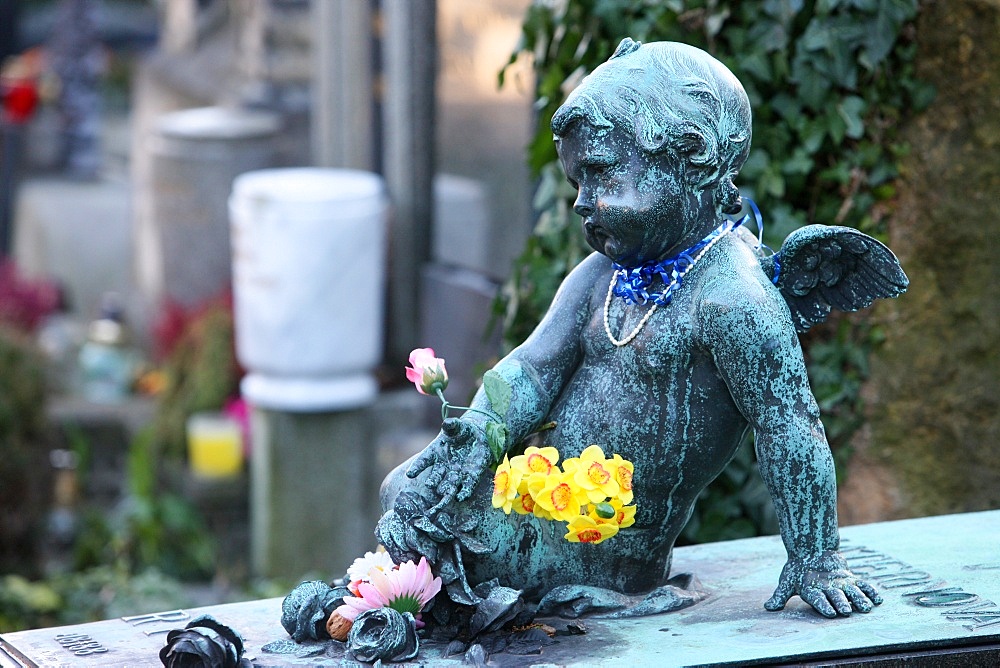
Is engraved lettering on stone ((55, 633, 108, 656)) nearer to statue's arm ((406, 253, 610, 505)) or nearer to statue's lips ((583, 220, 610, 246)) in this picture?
statue's arm ((406, 253, 610, 505))

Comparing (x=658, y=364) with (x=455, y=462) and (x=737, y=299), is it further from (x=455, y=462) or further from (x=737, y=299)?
(x=455, y=462)

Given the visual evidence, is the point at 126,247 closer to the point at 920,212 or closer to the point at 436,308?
the point at 436,308

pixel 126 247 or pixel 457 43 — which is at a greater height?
pixel 457 43

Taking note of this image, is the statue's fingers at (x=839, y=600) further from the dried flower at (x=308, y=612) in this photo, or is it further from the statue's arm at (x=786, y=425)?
the dried flower at (x=308, y=612)

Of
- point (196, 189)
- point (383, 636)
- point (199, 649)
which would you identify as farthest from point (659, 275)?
point (196, 189)

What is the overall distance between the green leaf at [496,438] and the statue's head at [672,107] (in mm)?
498

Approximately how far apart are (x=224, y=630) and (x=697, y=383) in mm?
893

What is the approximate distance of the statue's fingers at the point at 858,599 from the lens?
101 inches

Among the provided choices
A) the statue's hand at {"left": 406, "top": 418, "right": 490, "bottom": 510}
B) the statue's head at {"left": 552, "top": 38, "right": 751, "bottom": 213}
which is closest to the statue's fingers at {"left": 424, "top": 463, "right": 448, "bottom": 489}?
the statue's hand at {"left": 406, "top": 418, "right": 490, "bottom": 510}

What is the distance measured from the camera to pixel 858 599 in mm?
2557

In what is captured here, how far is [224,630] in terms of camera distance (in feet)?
8.02

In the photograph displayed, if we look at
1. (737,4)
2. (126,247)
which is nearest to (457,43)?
(737,4)

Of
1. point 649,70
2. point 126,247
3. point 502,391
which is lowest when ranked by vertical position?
point 126,247

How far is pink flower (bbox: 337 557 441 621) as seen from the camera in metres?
2.47
